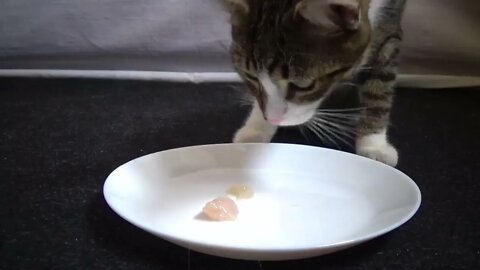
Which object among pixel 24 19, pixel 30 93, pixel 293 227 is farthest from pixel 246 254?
pixel 24 19

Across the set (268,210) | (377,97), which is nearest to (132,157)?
(268,210)

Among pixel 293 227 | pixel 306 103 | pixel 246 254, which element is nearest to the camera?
pixel 246 254

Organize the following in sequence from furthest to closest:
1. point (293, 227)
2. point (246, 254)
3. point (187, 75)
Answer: point (187, 75)
point (293, 227)
point (246, 254)

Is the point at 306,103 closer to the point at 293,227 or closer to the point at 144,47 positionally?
the point at 293,227

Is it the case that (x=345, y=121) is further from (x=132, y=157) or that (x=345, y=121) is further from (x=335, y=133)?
(x=132, y=157)

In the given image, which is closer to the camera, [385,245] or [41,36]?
[385,245]

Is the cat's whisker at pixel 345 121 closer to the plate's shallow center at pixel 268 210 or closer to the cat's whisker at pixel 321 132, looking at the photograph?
the cat's whisker at pixel 321 132

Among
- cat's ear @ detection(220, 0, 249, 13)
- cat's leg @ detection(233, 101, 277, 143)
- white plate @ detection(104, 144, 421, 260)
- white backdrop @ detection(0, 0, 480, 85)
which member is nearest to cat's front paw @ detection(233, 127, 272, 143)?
cat's leg @ detection(233, 101, 277, 143)
